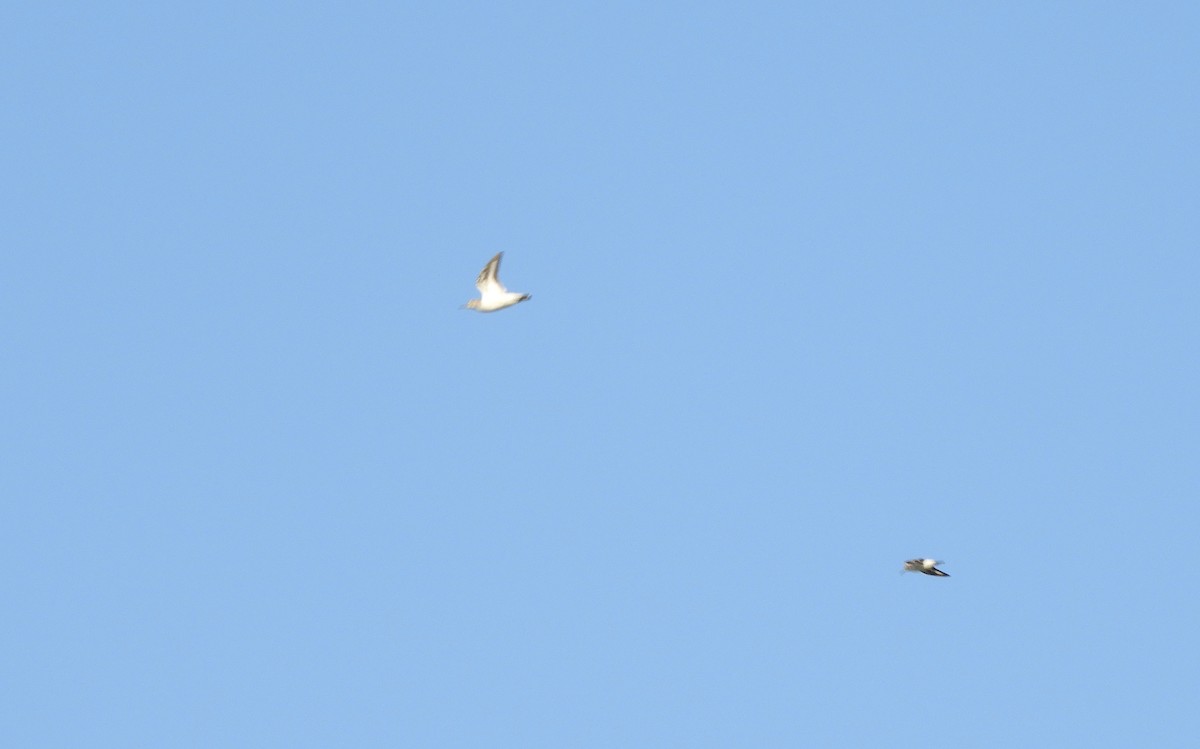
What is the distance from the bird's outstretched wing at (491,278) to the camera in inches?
2298

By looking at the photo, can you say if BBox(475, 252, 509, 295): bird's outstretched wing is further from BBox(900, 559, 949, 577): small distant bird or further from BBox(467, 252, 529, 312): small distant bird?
BBox(900, 559, 949, 577): small distant bird

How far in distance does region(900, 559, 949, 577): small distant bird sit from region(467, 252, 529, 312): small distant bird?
18674mm

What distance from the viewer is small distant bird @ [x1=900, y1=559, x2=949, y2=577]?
54969 millimetres

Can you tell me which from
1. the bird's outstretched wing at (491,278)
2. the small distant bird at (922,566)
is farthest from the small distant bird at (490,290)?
the small distant bird at (922,566)

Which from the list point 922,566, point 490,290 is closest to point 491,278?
point 490,290

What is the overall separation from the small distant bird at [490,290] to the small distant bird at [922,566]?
61.3ft

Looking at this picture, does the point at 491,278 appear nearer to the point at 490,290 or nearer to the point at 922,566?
the point at 490,290

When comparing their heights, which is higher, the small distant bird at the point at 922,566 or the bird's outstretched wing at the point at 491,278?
the bird's outstretched wing at the point at 491,278

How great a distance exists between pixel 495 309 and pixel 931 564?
64.6 feet

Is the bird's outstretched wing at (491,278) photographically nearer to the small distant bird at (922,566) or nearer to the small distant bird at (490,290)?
the small distant bird at (490,290)

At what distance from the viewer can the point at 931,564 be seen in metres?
55.3

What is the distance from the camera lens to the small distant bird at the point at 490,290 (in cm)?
5809

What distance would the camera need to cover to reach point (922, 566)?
5541cm

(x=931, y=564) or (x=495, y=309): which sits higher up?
(x=495, y=309)
